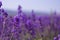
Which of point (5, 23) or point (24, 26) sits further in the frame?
point (24, 26)

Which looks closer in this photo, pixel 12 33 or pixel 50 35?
pixel 12 33

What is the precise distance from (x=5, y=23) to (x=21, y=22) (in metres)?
0.20

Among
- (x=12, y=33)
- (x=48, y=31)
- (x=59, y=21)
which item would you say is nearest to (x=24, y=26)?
(x=12, y=33)

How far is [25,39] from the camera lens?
1.98 m

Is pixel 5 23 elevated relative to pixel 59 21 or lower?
elevated

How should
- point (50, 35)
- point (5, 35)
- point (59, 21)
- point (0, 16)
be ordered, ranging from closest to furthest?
point (5, 35)
point (0, 16)
point (50, 35)
point (59, 21)

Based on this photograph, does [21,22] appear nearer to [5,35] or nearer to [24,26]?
[24,26]

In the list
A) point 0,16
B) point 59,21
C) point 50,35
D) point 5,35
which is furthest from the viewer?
point 59,21

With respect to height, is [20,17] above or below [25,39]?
above

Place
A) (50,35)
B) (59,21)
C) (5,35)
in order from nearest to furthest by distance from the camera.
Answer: (5,35) → (50,35) → (59,21)

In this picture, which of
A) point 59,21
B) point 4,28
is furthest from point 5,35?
point 59,21

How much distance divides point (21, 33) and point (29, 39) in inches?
3.6

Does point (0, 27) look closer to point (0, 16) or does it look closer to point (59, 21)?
point (0, 16)

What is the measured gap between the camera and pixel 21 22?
1.91m
